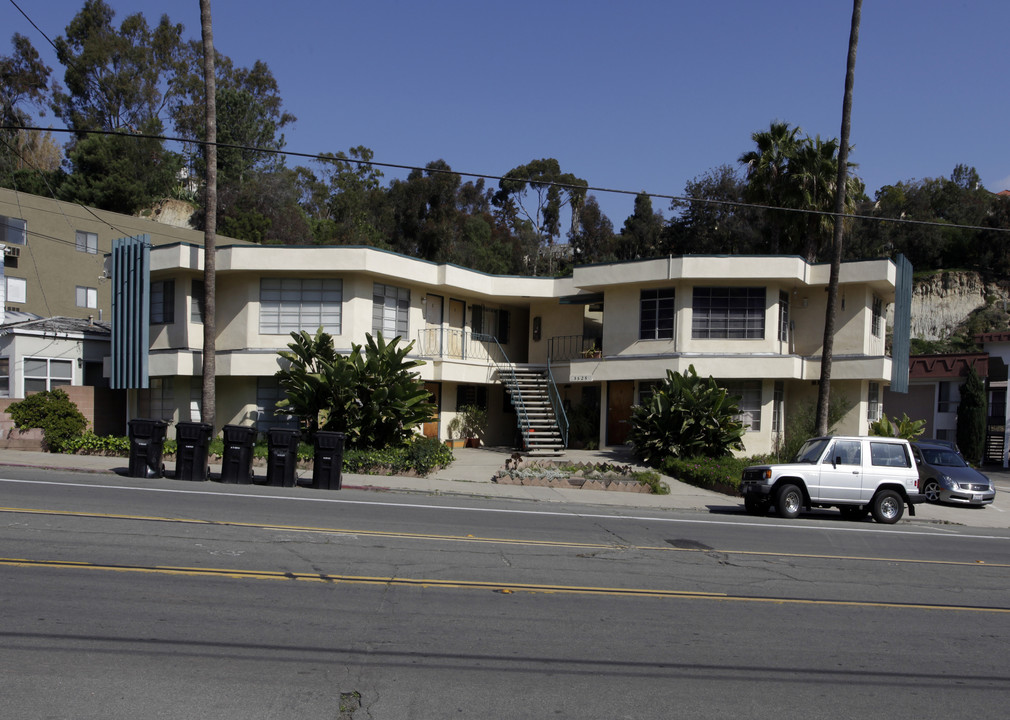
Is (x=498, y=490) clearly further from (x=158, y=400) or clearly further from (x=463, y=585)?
(x=158, y=400)

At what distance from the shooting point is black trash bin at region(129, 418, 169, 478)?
58.6 feet

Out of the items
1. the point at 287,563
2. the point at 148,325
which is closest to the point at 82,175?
the point at 148,325

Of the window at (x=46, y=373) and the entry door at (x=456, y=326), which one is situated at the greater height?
the entry door at (x=456, y=326)

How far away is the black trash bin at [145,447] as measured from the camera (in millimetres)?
17859

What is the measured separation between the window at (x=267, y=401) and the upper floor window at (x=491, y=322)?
7143 mm

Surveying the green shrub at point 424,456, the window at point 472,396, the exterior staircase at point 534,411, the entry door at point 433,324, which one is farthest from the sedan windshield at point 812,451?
the window at point 472,396

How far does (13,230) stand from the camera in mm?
37188

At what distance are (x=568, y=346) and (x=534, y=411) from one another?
364 centimetres

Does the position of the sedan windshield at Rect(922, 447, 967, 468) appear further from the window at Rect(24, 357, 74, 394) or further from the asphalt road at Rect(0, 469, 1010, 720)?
the window at Rect(24, 357, 74, 394)

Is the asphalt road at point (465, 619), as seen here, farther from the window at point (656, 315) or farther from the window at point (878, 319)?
the window at point (878, 319)

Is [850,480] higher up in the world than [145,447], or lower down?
lower down

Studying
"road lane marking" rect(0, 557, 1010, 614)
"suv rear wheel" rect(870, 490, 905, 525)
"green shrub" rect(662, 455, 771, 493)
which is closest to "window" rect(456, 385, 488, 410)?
"green shrub" rect(662, 455, 771, 493)

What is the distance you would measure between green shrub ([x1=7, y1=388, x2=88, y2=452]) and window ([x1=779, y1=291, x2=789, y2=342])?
20.7 metres

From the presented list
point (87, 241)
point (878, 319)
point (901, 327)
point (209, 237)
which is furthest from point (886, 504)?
point (87, 241)
